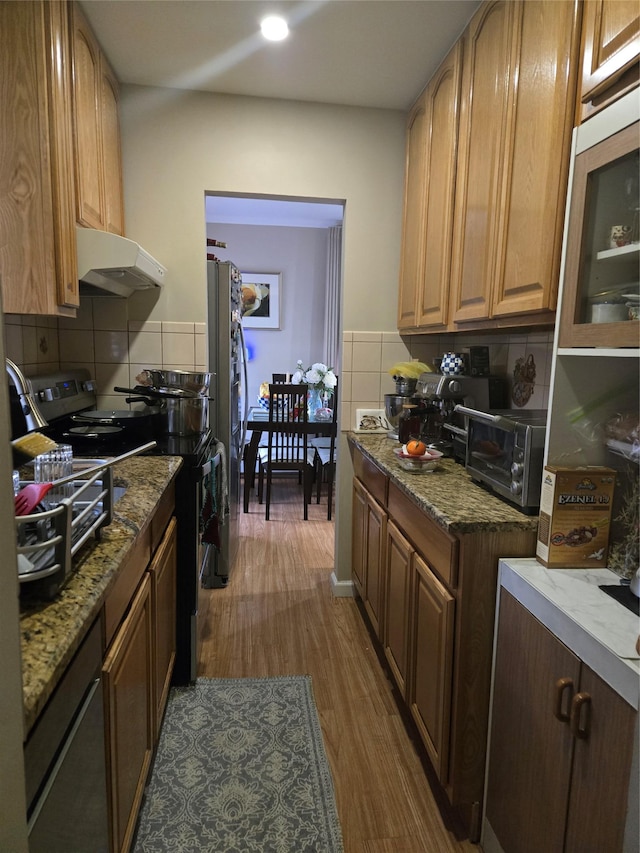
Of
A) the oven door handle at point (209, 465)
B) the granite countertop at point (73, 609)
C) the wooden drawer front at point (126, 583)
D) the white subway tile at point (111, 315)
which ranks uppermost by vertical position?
the white subway tile at point (111, 315)

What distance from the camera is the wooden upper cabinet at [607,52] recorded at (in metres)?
1.00

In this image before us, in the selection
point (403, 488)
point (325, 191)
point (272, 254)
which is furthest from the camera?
point (272, 254)

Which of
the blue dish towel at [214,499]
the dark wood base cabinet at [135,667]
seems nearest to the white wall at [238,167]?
the blue dish towel at [214,499]

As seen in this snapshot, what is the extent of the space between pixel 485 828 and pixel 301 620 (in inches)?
50.2

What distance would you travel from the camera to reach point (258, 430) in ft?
13.0

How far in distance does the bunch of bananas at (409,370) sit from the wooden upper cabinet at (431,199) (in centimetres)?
18

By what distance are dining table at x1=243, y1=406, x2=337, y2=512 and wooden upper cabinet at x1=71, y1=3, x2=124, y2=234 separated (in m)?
1.92

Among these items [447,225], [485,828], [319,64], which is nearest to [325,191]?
[319,64]

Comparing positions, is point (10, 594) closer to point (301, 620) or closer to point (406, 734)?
point (406, 734)

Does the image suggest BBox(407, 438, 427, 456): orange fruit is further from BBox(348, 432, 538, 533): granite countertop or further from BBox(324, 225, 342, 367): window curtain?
BBox(324, 225, 342, 367): window curtain

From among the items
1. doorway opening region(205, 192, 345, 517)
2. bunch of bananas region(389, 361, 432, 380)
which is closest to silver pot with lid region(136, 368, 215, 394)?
bunch of bananas region(389, 361, 432, 380)

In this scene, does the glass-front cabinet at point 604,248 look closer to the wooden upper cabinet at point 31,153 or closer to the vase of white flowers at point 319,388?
the wooden upper cabinet at point 31,153

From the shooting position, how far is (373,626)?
2.25 m

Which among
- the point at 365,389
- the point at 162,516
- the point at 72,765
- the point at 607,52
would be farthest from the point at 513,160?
the point at 72,765
